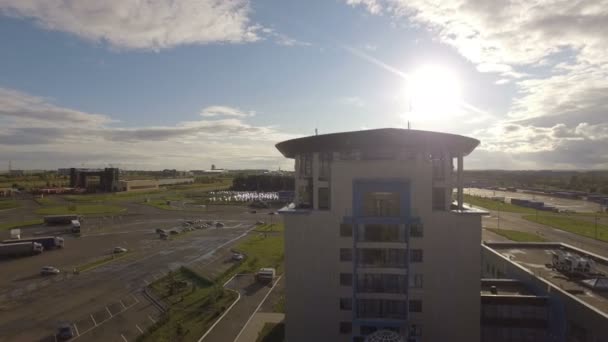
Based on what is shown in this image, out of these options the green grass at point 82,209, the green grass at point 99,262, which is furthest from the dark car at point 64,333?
the green grass at point 82,209

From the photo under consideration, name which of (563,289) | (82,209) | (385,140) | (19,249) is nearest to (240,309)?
(385,140)

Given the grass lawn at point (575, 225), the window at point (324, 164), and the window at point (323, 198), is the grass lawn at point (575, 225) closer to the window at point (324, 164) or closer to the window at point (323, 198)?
the window at point (323, 198)

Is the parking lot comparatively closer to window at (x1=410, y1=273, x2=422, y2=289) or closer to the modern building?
the modern building

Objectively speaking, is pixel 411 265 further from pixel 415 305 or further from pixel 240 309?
pixel 240 309

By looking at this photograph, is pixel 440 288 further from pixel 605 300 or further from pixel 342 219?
pixel 605 300

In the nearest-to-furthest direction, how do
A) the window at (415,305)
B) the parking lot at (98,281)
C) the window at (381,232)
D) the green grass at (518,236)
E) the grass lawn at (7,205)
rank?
the window at (381,232)
the window at (415,305)
the parking lot at (98,281)
the green grass at (518,236)
the grass lawn at (7,205)

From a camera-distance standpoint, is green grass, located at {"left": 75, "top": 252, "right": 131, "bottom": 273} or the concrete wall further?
green grass, located at {"left": 75, "top": 252, "right": 131, "bottom": 273}

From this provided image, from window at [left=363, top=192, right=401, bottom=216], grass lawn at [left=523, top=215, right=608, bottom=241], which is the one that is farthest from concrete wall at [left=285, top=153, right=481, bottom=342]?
grass lawn at [left=523, top=215, right=608, bottom=241]
